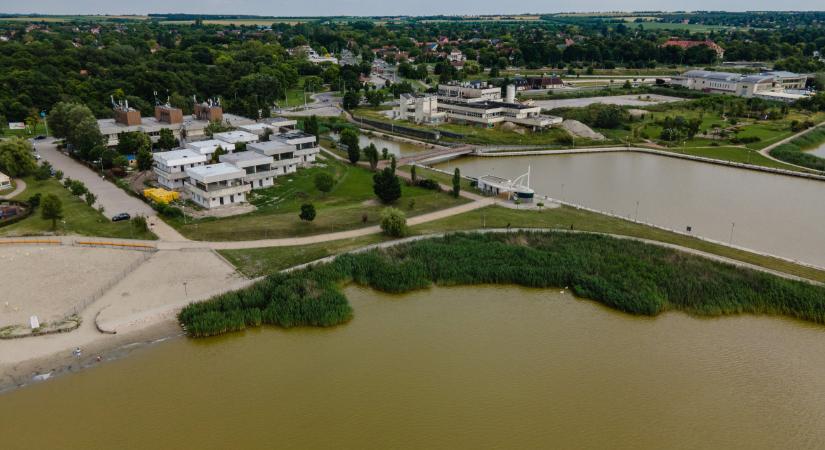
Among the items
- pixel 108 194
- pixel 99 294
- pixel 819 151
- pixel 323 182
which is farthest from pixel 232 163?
pixel 819 151

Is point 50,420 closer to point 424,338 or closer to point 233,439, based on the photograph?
point 233,439

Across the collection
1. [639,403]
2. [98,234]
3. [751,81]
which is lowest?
[639,403]

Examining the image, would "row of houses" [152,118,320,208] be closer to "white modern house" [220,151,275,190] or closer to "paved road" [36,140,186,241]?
"white modern house" [220,151,275,190]

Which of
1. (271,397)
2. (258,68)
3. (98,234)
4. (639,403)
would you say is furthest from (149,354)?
(258,68)

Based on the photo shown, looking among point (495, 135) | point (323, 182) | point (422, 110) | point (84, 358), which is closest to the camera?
point (84, 358)

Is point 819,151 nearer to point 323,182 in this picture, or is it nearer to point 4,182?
point 323,182

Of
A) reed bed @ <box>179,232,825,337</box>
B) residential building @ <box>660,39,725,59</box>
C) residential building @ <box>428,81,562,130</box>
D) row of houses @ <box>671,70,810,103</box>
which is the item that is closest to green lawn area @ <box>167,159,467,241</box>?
reed bed @ <box>179,232,825,337</box>
